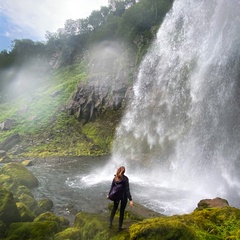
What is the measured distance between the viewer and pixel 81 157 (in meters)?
39.6

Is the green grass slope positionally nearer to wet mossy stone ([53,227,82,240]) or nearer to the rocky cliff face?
the rocky cliff face

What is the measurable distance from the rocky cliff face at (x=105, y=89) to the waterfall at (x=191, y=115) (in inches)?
226

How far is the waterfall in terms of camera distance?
2623cm

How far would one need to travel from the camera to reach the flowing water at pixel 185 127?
2312 centimetres

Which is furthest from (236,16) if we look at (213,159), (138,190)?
(138,190)

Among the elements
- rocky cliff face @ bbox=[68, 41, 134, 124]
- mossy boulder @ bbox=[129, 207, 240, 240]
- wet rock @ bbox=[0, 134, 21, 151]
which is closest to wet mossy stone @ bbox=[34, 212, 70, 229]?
mossy boulder @ bbox=[129, 207, 240, 240]

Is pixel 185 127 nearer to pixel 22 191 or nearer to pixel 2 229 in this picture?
pixel 22 191

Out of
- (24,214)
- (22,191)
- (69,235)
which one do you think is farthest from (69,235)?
(22,191)

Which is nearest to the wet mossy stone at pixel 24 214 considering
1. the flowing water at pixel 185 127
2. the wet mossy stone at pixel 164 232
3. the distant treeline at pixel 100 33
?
the flowing water at pixel 185 127

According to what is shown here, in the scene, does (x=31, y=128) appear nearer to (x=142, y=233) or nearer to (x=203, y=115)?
(x=203, y=115)

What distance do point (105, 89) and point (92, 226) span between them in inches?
1664

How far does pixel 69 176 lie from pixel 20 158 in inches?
577

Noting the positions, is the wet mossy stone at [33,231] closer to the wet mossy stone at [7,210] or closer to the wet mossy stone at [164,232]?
the wet mossy stone at [7,210]

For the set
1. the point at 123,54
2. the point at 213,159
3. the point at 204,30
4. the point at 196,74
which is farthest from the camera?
the point at 123,54
